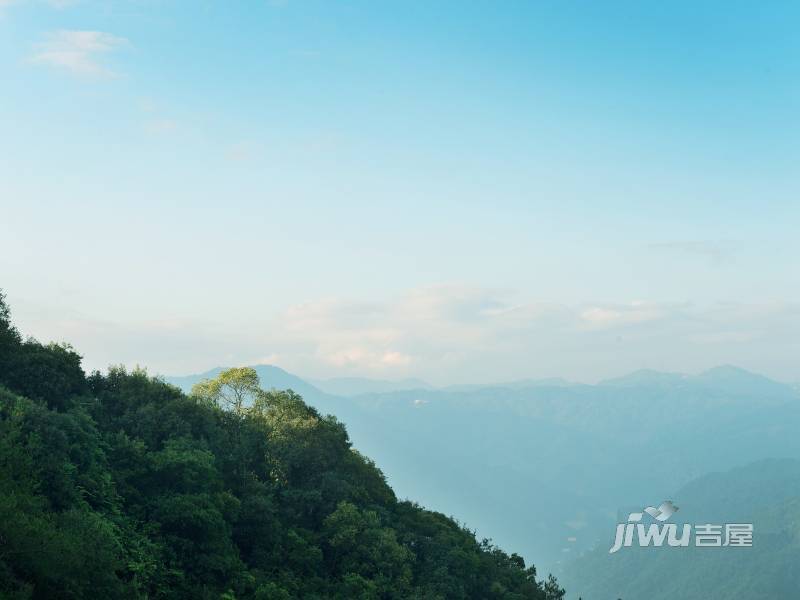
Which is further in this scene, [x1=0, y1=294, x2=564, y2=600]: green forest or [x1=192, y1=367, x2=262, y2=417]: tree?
[x1=192, y1=367, x2=262, y2=417]: tree

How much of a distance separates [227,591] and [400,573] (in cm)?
1248

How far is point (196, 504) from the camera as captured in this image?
104 feet

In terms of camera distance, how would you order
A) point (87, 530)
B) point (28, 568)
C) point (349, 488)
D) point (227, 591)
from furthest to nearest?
point (349, 488)
point (227, 591)
point (87, 530)
point (28, 568)

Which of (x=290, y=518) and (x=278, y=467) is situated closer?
(x=290, y=518)

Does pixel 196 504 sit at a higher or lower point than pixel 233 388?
lower

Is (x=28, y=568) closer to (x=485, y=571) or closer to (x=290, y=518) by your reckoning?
(x=290, y=518)

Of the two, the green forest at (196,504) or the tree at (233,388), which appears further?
the tree at (233,388)

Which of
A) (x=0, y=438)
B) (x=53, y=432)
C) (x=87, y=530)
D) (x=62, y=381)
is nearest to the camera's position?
(x=87, y=530)

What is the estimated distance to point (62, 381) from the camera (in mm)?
37125

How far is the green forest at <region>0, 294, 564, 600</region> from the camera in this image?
2345cm

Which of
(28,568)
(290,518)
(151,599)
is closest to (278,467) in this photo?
(290,518)

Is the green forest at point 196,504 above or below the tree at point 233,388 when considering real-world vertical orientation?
below

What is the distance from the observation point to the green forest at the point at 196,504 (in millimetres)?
23453

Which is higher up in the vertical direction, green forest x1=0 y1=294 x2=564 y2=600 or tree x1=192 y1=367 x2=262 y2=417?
tree x1=192 y1=367 x2=262 y2=417
